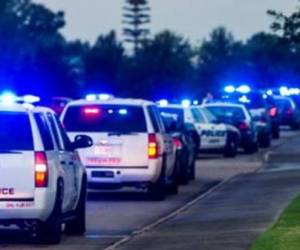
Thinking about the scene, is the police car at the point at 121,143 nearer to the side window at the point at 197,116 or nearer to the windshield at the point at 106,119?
the windshield at the point at 106,119

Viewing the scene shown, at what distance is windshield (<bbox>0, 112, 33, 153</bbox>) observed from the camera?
18.7 meters

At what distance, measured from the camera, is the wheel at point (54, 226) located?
742 inches

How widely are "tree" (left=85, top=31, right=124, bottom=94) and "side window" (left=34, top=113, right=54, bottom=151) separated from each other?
146 feet

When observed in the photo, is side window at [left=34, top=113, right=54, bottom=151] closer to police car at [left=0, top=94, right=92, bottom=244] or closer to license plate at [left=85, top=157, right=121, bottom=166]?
police car at [left=0, top=94, right=92, bottom=244]

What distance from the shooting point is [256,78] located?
290 ft

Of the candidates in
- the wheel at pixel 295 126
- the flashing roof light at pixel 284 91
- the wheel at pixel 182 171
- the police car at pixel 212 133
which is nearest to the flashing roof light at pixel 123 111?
the wheel at pixel 182 171

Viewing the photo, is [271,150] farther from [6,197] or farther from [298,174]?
[6,197]

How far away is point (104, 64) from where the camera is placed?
72.6 m

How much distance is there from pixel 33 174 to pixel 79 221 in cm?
229

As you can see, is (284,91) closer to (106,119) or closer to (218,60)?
(218,60)

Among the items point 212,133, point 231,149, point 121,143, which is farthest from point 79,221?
point 231,149

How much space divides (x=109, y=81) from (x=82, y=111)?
4074 centimetres

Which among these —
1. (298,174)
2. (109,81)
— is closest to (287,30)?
(298,174)

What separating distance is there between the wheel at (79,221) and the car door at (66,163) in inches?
14.4
